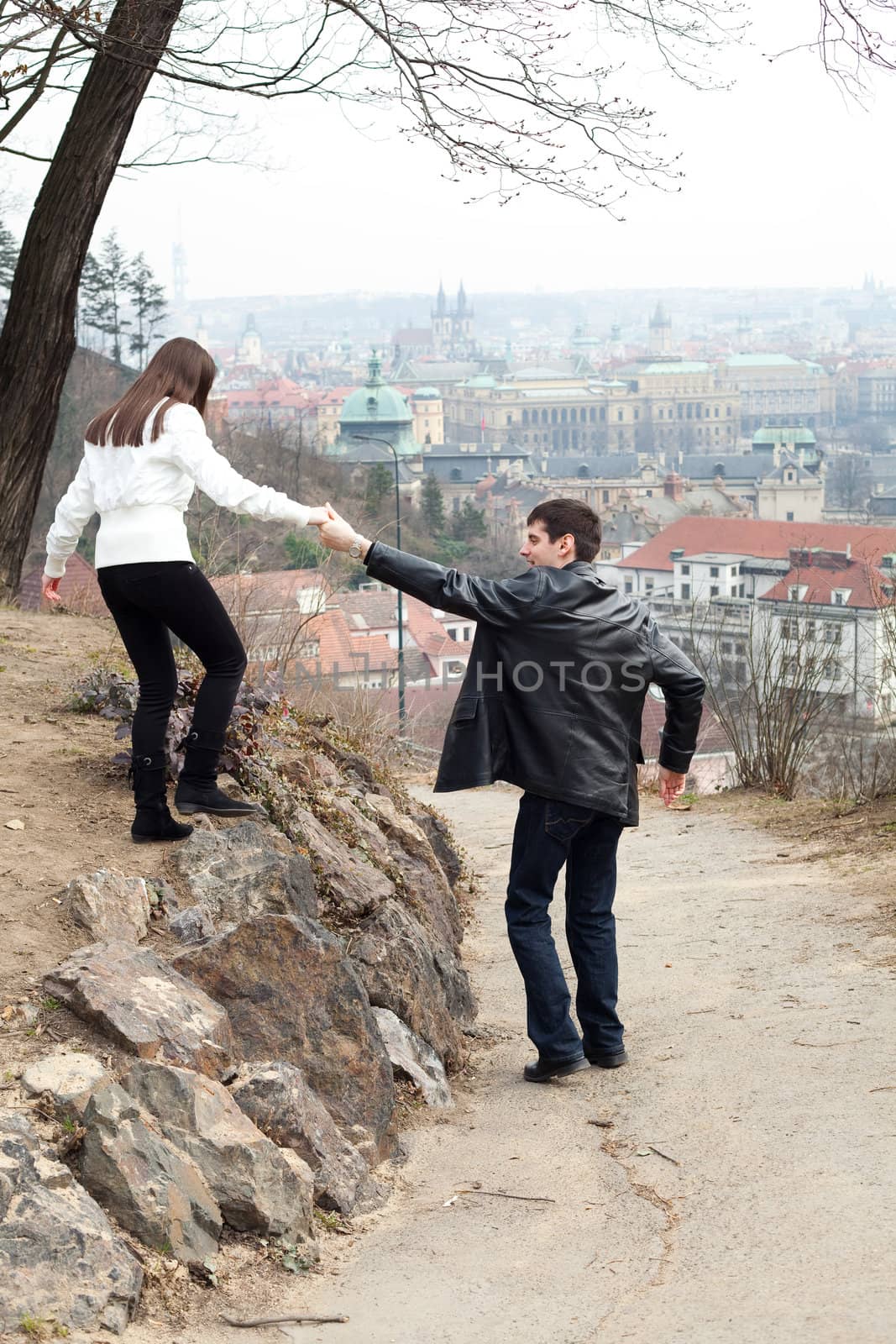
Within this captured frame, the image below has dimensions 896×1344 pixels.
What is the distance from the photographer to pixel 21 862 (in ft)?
13.3

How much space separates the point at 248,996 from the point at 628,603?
4.65ft

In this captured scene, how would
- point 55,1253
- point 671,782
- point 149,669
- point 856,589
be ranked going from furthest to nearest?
point 856,589 → point 149,669 → point 671,782 → point 55,1253

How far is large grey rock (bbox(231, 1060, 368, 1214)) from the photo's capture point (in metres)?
3.15

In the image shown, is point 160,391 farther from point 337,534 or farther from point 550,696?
point 550,696

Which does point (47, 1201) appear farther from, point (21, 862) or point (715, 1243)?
point (21, 862)

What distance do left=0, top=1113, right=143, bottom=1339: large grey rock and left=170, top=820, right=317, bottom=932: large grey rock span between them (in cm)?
143

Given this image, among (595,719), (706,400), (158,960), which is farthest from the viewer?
(706,400)

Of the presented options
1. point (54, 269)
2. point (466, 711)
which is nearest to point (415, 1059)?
point (466, 711)

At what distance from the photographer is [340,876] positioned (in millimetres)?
4637

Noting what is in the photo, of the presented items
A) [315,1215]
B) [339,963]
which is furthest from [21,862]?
[315,1215]

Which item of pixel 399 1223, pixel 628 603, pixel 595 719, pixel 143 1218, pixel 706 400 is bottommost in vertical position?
pixel 399 1223

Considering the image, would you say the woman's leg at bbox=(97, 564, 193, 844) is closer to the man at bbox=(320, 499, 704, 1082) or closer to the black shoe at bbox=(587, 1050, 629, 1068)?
the man at bbox=(320, 499, 704, 1082)

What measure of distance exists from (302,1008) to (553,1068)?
844 mm

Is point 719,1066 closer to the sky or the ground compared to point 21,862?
closer to the ground
